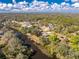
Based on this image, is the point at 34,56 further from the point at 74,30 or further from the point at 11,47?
the point at 74,30

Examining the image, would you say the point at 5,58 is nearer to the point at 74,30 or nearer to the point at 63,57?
the point at 63,57

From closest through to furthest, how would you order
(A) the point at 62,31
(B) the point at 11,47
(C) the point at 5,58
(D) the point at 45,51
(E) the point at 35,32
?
1. (C) the point at 5,58
2. (B) the point at 11,47
3. (D) the point at 45,51
4. (E) the point at 35,32
5. (A) the point at 62,31

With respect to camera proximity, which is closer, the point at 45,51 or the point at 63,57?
the point at 63,57

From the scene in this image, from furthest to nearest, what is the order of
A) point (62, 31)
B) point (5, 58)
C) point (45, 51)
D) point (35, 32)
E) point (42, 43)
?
point (62, 31)
point (35, 32)
point (42, 43)
point (45, 51)
point (5, 58)

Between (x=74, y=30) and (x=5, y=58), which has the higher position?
(x=5, y=58)

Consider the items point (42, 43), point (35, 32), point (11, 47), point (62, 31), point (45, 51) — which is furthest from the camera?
point (62, 31)

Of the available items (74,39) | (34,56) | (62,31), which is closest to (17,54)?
(34,56)

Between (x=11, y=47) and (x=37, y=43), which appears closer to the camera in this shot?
(x=11, y=47)

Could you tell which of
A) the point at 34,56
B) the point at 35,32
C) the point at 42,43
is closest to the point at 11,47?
the point at 34,56

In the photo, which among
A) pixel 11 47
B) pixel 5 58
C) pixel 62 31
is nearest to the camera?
pixel 5 58
